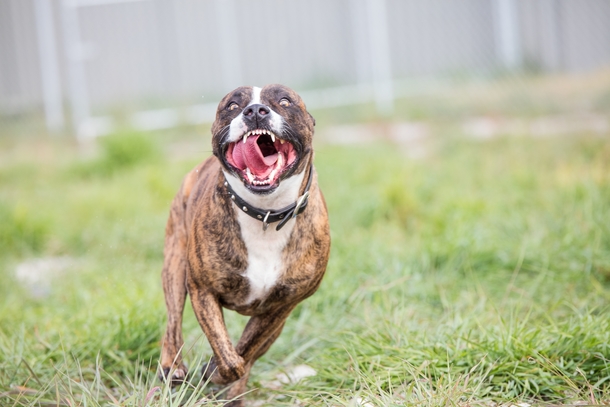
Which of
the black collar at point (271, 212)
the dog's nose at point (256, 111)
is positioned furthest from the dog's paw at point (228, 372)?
the dog's nose at point (256, 111)

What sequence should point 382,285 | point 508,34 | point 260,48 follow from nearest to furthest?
point 382,285 < point 260,48 < point 508,34

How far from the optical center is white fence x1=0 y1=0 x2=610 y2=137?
10273 mm

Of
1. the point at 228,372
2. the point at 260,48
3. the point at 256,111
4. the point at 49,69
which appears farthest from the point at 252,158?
the point at 49,69

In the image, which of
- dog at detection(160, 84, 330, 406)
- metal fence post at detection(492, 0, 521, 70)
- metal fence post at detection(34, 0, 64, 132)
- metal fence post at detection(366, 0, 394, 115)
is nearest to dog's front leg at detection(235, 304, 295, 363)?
dog at detection(160, 84, 330, 406)

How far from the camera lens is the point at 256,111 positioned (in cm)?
280

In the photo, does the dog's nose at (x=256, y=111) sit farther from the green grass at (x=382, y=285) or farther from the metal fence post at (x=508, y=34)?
the metal fence post at (x=508, y=34)

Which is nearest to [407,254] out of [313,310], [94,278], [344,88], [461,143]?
[313,310]

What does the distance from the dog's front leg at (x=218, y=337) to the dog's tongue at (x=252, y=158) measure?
59cm

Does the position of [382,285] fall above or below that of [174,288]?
below

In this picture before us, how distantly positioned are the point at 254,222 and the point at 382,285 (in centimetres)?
160

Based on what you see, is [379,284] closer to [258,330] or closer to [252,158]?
[258,330]

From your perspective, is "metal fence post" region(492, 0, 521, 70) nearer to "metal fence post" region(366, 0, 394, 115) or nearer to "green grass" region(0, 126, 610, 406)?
"metal fence post" region(366, 0, 394, 115)

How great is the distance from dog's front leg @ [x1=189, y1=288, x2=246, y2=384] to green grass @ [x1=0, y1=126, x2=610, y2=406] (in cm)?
13

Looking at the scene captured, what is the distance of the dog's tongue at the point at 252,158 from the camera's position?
2840 mm
